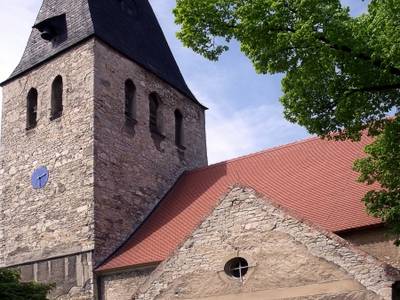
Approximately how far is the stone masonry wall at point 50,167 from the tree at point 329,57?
7.14 m

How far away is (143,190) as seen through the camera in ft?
53.5

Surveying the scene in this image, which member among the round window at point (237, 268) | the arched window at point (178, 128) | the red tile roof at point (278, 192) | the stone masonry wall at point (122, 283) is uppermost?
the arched window at point (178, 128)

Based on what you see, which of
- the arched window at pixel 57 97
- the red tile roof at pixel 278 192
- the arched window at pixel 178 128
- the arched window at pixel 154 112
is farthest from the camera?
the arched window at pixel 178 128

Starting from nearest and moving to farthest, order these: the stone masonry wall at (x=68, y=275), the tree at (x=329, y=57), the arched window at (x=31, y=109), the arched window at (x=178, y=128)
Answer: the tree at (x=329, y=57), the stone masonry wall at (x=68, y=275), the arched window at (x=31, y=109), the arched window at (x=178, y=128)

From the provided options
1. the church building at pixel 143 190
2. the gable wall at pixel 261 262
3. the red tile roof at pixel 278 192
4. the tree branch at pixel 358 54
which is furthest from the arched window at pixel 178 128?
the tree branch at pixel 358 54

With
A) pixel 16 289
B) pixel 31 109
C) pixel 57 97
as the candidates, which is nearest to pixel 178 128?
pixel 57 97

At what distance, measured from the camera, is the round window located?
9258mm

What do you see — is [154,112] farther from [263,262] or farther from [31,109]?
[263,262]

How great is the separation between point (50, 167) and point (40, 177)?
408 millimetres

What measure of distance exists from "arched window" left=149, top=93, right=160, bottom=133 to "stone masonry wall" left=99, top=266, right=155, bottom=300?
210 inches

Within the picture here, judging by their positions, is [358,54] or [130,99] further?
[130,99]

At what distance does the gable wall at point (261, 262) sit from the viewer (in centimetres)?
841

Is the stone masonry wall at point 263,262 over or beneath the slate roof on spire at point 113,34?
beneath

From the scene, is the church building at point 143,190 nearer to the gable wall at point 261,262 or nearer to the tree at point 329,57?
the gable wall at point 261,262
